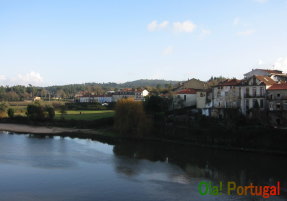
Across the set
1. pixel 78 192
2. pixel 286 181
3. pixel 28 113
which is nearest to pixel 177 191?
pixel 78 192

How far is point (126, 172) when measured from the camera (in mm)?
31094

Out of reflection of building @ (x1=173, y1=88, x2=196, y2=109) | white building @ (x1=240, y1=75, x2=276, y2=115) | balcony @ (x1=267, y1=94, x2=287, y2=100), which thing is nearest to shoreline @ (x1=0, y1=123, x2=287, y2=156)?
white building @ (x1=240, y1=75, x2=276, y2=115)

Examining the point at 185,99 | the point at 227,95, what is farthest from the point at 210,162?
the point at 185,99

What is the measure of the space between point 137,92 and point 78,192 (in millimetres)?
79812

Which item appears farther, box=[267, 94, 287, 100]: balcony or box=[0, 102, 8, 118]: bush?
box=[0, 102, 8, 118]: bush

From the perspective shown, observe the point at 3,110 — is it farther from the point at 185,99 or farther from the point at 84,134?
the point at 185,99

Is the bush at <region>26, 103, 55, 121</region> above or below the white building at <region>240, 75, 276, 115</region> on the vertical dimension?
below

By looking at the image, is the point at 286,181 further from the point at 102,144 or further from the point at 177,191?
the point at 102,144

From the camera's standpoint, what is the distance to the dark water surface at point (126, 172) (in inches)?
977

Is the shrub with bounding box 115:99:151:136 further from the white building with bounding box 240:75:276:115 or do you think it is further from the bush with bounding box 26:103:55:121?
the bush with bounding box 26:103:55:121

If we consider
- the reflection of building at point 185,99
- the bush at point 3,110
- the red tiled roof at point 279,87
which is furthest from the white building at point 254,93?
the bush at point 3,110

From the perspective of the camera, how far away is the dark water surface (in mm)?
24828

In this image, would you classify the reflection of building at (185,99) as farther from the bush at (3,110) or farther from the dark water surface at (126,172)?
the bush at (3,110)

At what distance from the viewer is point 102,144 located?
160 ft
